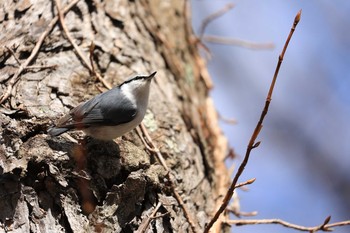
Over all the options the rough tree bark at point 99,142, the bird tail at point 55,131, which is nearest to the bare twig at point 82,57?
the rough tree bark at point 99,142

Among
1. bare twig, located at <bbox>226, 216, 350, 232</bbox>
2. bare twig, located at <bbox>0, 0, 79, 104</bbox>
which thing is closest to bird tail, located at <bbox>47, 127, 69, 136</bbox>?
bare twig, located at <bbox>0, 0, 79, 104</bbox>

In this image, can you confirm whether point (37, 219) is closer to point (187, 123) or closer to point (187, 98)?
point (187, 123)

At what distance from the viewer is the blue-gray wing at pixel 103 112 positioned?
2.02 m

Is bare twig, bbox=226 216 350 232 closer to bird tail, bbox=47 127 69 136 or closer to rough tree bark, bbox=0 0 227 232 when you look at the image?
rough tree bark, bbox=0 0 227 232

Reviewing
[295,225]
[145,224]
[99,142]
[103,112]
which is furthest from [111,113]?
[295,225]

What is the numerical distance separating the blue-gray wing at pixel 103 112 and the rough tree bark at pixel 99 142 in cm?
7

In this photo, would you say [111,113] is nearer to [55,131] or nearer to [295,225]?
[55,131]

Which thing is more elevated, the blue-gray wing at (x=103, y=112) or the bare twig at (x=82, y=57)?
the bare twig at (x=82, y=57)

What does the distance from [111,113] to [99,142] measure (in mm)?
187

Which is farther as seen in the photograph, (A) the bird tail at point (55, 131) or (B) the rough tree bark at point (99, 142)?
(A) the bird tail at point (55, 131)

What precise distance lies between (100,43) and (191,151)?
2.32 feet

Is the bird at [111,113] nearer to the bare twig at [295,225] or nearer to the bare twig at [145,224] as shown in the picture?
the bare twig at [145,224]

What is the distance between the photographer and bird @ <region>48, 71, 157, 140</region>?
6.65 feet

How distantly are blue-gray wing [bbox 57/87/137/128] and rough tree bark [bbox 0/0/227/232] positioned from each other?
0.07 metres
